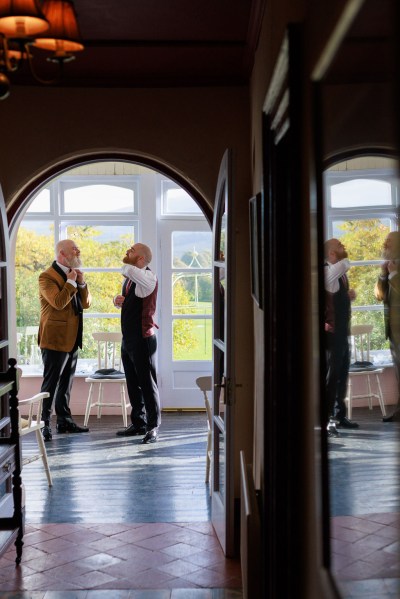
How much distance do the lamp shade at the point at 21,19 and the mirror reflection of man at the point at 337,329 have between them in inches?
Result: 70.7

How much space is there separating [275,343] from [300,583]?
2.67 feet

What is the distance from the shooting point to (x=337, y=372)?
180 centimetres

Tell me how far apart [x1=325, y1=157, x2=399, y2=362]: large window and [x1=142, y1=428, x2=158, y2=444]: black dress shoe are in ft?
21.9

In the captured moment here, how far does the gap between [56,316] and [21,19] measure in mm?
5517

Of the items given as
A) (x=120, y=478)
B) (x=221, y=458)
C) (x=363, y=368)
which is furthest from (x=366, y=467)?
(x=120, y=478)

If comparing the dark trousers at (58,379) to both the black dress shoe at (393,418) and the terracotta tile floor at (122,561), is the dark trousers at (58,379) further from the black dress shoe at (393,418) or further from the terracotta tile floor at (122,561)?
the black dress shoe at (393,418)

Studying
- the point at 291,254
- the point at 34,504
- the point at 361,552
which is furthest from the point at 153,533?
the point at 361,552

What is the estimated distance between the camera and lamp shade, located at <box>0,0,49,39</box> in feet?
10.2

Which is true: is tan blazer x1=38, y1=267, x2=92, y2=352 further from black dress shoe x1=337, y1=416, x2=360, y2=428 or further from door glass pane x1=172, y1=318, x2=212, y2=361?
black dress shoe x1=337, y1=416, x2=360, y2=428

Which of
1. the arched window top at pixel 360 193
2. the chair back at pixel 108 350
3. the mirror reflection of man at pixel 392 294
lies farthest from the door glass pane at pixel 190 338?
the mirror reflection of man at pixel 392 294

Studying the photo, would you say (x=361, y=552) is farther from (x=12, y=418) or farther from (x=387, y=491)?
(x=12, y=418)

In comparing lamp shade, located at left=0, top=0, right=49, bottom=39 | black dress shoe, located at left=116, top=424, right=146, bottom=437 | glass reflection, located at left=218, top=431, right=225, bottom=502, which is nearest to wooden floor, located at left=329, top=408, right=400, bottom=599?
lamp shade, located at left=0, top=0, right=49, bottom=39

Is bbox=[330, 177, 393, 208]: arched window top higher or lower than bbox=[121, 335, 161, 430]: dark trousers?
higher

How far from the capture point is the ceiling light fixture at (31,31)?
10.3 feet
